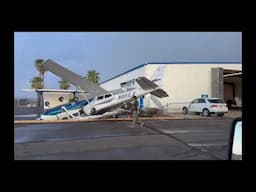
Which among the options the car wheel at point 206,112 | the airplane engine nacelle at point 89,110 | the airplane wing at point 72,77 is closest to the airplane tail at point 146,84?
the airplane wing at point 72,77

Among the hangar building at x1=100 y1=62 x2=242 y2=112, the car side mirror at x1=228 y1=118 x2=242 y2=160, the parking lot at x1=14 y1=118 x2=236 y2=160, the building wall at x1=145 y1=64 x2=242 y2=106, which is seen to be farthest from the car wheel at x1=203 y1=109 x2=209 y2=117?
the car side mirror at x1=228 y1=118 x2=242 y2=160

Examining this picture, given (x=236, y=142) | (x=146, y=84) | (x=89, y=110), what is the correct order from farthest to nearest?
(x=89, y=110), (x=146, y=84), (x=236, y=142)

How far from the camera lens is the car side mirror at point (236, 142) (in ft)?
6.51

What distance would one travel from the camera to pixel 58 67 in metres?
17.3

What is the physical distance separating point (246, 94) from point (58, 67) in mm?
15950

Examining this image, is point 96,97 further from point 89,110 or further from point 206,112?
point 206,112

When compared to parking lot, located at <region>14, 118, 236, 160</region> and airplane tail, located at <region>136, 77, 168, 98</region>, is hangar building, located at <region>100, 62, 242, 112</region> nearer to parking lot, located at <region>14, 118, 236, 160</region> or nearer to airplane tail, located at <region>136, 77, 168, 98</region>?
airplane tail, located at <region>136, 77, 168, 98</region>

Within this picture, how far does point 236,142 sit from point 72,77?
16.5 m

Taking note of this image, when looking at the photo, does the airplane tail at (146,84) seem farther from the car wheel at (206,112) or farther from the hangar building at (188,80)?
the hangar building at (188,80)

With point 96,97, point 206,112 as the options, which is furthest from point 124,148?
point 206,112

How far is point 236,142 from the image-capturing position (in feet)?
6.51

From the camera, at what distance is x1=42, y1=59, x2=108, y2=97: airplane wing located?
17234mm
